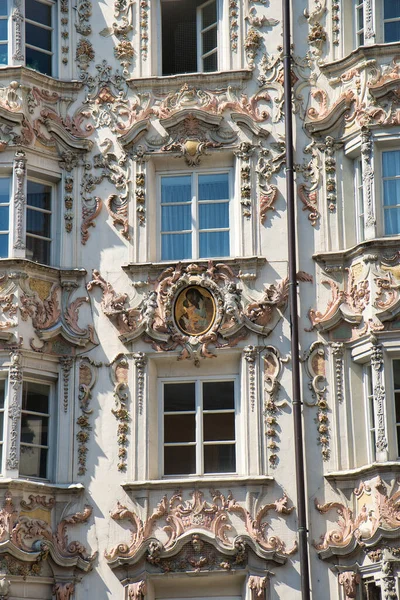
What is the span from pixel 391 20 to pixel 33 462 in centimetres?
1143

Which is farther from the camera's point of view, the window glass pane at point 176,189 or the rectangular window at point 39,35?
the rectangular window at point 39,35

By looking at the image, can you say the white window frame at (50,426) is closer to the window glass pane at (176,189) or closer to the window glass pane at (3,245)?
the window glass pane at (3,245)

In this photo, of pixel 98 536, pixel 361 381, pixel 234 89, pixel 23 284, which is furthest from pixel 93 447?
pixel 234 89

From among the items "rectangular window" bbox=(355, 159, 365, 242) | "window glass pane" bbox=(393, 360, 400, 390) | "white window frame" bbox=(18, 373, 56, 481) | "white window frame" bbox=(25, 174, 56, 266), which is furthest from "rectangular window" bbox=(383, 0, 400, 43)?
"white window frame" bbox=(18, 373, 56, 481)

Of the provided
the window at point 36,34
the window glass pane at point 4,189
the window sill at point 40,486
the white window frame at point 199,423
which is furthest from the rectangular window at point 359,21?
the window sill at point 40,486

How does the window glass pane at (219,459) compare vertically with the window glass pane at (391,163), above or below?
below

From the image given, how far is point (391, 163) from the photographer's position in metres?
27.4

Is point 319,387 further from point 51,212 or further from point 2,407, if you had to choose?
point 51,212

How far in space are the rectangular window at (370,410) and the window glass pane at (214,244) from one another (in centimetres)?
384

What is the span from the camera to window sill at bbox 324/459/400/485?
2523 centimetres

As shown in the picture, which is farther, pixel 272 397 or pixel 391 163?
pixel 391 163

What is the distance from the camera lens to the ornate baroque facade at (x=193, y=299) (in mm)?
25891

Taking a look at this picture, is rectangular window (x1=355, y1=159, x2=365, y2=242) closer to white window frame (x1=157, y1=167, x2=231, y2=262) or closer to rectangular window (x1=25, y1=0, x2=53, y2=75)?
white window frame (x1=157, y1=167, x2=231, y2=262)

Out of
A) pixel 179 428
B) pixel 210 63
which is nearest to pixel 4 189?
pixel 210 63
